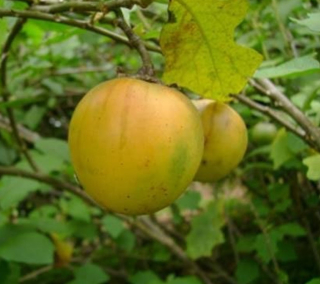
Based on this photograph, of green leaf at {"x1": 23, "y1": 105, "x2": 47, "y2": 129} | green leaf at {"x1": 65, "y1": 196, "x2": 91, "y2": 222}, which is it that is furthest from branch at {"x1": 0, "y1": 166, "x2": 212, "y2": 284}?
green leaf at {"x1": 23, "y1": 105, "x2": 47, "y2": 129}

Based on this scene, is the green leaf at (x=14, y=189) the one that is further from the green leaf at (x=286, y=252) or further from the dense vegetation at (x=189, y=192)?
the green leaf at (x=286, y=252)

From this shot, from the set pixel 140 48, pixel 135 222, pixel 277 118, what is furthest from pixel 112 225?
pixel 140 48

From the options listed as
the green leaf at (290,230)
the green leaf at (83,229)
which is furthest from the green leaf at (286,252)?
the green leaf at (83,229)

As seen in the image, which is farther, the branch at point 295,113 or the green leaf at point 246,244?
the green leaf at point 246,244

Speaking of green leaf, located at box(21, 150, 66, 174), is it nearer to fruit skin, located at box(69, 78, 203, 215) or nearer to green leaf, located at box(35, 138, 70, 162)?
green leaf, located at box(35, 138, 70, 162)

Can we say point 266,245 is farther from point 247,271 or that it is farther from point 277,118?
point 277,118

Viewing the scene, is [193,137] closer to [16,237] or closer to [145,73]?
[145,73]
